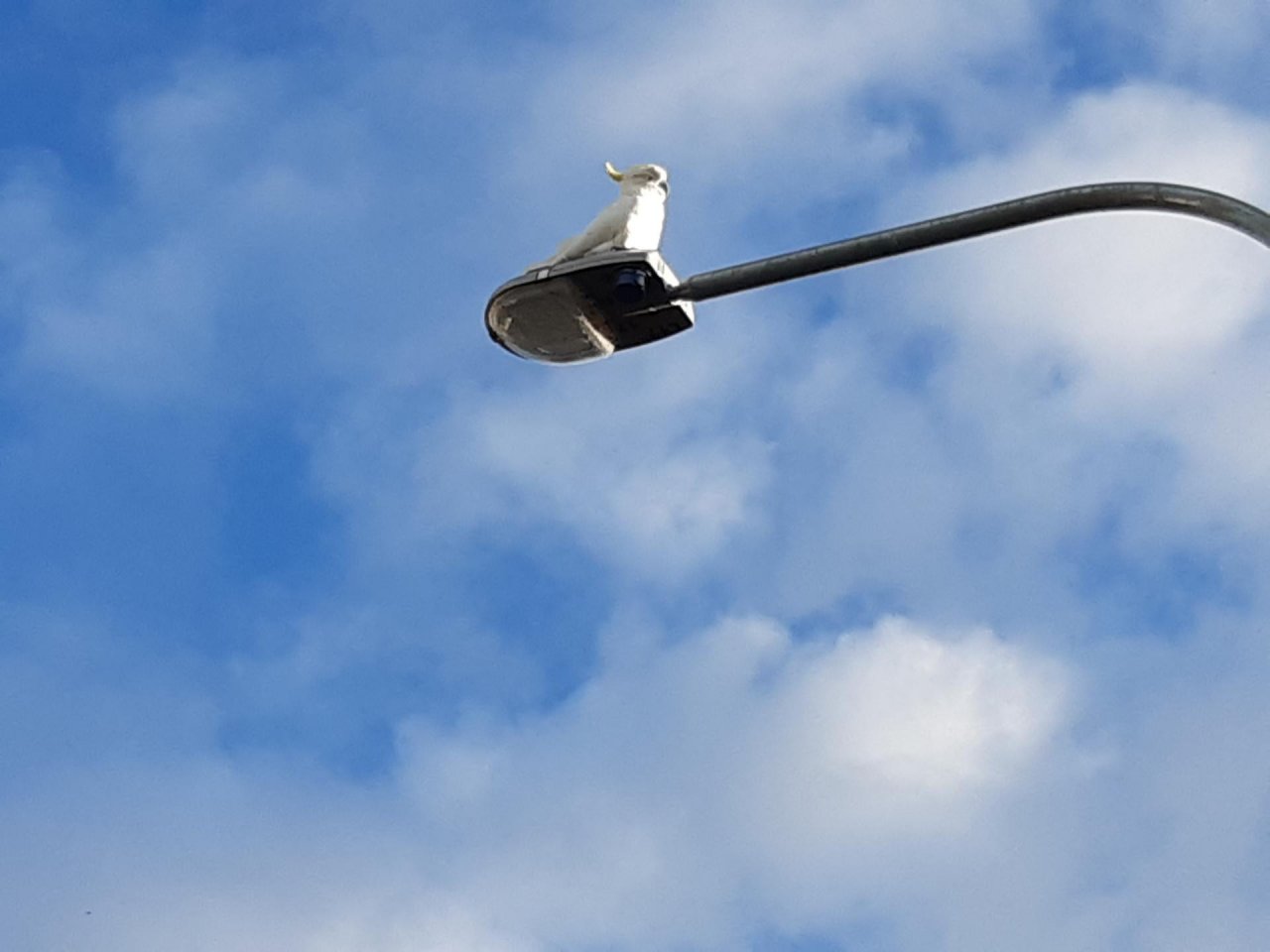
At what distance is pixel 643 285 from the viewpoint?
904cm

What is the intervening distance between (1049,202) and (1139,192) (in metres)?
0.36

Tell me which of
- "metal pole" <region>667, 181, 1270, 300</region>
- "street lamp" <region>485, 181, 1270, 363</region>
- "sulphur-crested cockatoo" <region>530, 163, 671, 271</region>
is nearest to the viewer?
"metal pole" <region>667, 181, 1270, 300</region>

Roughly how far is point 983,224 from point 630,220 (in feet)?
7.42

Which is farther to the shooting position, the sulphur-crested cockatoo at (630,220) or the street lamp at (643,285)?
the sulphur-crested cockatoo at (630,220)

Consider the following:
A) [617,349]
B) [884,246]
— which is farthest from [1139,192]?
[617,349]

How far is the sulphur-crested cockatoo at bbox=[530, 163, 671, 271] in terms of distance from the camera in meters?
9.51

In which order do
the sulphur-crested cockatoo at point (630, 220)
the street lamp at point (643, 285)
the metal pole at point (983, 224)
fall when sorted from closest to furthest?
1. the metal pole at point (983, 224)
2. the street lamp at point (643, 285)
3. the sulphur-crested cockatoo at point (630, 220)

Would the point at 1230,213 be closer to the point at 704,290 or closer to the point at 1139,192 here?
the point at 1139,192

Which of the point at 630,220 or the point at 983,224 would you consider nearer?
the point at 983,224

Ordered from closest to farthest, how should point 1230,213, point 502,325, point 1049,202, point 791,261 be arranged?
point 1230,213
point 1049,202
point 791,261
point 502,325

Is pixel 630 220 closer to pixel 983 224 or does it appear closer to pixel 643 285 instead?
pixel 643 285

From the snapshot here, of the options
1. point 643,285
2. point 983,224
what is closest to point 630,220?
point 643,285

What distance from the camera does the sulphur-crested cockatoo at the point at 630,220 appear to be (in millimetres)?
9508

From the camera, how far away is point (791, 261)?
27.9 ft
